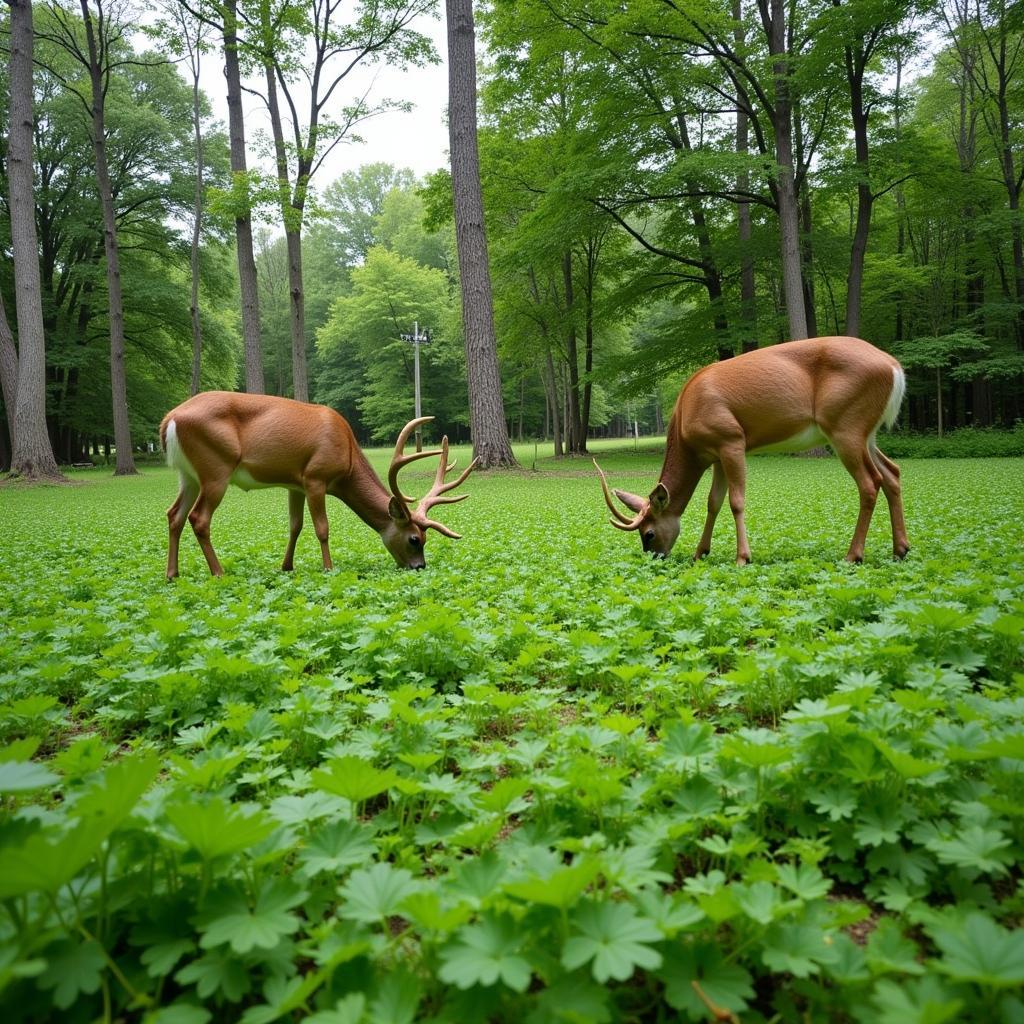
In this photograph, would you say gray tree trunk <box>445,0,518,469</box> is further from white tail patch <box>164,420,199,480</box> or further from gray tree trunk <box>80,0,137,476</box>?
gray tree trunk <box>80,0,137,476</box>

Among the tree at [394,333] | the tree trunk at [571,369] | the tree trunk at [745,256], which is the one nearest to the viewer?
the tree trunk at [745,256]

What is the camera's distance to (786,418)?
5898mm

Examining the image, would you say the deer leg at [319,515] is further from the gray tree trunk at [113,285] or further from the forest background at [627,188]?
the gray tree trunk at [113,285]

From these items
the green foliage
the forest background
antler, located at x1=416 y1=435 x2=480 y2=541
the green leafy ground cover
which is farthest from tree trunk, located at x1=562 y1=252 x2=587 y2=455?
the green leafy ground cover

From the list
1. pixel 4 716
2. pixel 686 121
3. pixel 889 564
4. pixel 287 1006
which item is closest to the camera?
pixel 287 1006

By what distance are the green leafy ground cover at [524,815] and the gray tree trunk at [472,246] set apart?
541 inches

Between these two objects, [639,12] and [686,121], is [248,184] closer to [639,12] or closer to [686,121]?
[639,12]

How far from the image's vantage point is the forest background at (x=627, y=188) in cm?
2064

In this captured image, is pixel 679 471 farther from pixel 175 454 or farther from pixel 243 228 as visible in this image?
pixel 243 228

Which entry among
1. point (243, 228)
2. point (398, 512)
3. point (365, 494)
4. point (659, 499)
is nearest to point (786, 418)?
point (659, 499)

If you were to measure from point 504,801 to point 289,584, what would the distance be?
4208mm

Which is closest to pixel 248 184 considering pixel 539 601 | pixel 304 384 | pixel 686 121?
pixel 304 384

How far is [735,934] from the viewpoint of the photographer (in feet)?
4.43

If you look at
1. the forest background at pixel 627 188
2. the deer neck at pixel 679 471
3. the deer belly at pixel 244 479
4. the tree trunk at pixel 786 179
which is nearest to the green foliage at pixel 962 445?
the forest background at pixel 627 188
